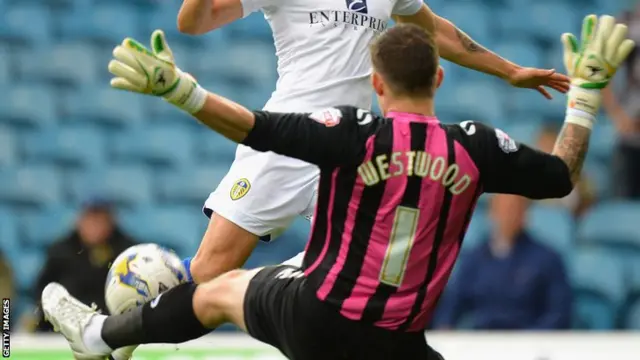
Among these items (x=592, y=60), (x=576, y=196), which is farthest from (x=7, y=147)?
(x=592, y=60)

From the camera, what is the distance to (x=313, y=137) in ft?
13.6

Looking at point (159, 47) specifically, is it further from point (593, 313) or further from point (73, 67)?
point (73, 67)

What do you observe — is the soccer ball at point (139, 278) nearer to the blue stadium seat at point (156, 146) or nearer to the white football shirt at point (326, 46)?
the white football shirt at point (326, 46)

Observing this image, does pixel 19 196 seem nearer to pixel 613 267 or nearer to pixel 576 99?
pixel 613 267

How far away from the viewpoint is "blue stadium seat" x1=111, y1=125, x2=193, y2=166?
386 inches

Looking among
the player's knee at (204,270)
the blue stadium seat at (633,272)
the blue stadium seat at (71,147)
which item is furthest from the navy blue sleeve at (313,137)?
the blue stadium seat at (71,147)

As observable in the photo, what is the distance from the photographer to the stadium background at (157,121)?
8992mm

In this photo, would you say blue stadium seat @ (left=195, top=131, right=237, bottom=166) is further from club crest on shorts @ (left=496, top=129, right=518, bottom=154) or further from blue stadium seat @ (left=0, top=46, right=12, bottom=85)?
club crest on shorts @ (left=496, top=129, right=518, bottom=154)

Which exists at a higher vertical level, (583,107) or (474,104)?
(583,107)

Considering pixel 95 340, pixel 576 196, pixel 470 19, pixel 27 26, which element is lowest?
pixel 95 340

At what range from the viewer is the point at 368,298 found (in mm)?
4289

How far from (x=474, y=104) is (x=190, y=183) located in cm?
221

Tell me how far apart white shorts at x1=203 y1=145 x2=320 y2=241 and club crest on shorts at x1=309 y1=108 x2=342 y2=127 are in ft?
2.88

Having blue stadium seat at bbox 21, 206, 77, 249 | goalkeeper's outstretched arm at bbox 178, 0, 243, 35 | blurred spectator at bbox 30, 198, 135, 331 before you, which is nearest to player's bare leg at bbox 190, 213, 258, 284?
goalkeeper's outstretched arm at bbox 178, 0, 243, 35
